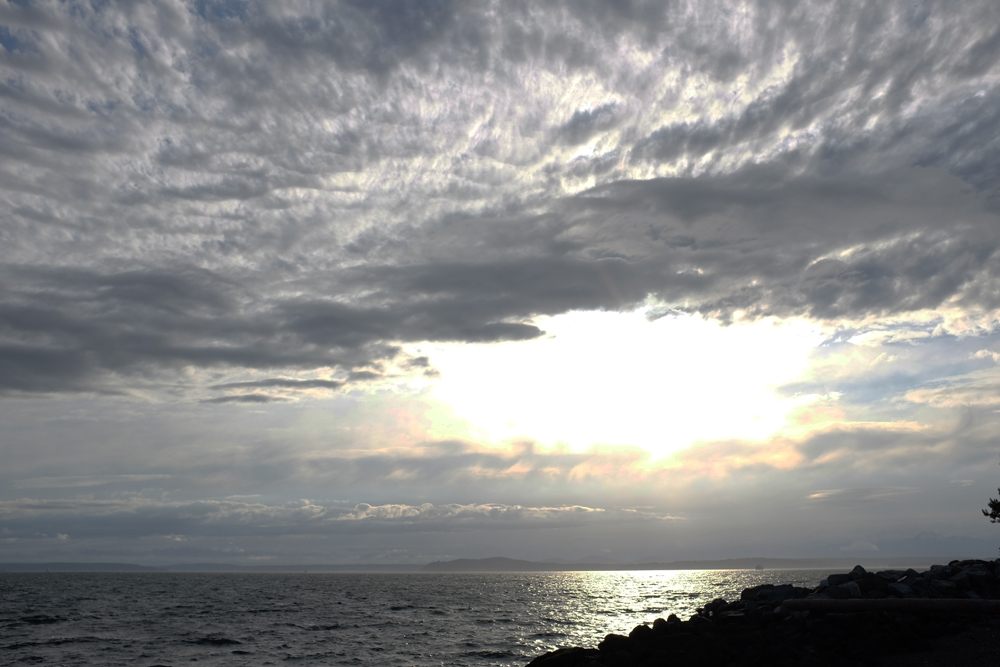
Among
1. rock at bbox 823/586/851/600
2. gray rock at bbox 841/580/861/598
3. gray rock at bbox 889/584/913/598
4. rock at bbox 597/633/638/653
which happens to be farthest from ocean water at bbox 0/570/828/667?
gray rock at bbox 889/584/913/598

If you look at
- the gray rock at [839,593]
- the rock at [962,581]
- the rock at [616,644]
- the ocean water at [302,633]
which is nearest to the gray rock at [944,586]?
the rock at [962,581]

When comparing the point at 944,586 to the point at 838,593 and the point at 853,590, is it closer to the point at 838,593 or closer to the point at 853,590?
the point at 853,590

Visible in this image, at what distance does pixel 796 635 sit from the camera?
22656mm

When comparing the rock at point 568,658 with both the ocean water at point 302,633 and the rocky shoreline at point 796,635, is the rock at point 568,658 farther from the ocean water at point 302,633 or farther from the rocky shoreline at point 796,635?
the ocean water at point 302,633

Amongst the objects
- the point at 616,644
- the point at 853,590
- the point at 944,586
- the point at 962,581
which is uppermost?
the point at 962,581

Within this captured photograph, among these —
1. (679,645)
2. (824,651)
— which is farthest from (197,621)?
(824,651)

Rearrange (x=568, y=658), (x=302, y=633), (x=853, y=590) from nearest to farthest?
(x=568, y=658) → (x=853, y=590) → (x=302, y=633)

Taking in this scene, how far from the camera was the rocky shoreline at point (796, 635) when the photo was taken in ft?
68.9

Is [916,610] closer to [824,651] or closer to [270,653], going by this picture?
[824,651]

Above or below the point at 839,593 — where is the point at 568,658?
below

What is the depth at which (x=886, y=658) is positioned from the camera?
20469 millimetres

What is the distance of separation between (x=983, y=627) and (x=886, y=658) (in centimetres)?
368

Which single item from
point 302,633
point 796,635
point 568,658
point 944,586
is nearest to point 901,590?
point 944,586

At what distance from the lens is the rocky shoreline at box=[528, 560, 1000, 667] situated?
68.9ft
